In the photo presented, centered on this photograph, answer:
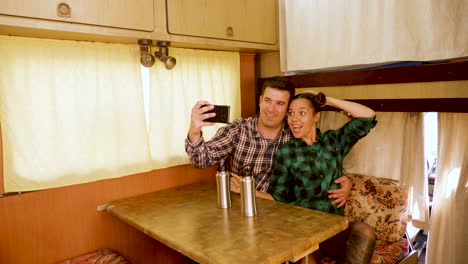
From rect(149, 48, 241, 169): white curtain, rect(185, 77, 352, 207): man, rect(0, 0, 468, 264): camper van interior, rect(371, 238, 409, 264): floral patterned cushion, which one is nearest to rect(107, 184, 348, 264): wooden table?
rect(0, 0, 468, 264): camper van interior

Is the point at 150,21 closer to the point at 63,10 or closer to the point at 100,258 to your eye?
the point at 63,10

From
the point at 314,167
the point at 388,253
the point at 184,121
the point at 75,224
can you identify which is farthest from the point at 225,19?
the point at 388,253

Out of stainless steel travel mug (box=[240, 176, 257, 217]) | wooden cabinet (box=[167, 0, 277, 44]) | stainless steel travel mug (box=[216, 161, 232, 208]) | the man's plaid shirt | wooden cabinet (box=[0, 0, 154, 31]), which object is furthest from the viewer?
the man's plaid shirt

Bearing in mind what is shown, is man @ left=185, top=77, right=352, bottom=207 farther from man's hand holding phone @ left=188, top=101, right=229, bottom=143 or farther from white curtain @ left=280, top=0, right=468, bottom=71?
white curtain @ left=280, top=0, right=468, bottom=71

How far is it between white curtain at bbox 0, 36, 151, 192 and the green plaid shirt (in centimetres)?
91

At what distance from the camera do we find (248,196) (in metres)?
1.67

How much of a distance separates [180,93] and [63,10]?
963 millimetres

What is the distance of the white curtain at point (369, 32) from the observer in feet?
6.02

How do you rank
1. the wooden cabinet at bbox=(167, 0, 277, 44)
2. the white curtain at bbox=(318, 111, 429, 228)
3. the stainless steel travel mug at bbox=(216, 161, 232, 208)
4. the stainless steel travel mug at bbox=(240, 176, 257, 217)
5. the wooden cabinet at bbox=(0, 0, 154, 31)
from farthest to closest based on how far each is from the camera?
the white curtain at bbox=(318, 111, 429, 228), the wooden cabinet at bbox=(167, 0, 277, 44), the stainless steel travel mug at bbox=(216, 161, 232, 208), the stainless steel travel mug at bbox=(240, 176, 257, 217), the wooden cabinet at bbox=(0, 0, 154, 31)

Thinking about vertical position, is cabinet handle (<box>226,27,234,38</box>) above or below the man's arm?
above

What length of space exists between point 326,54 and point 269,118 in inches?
24.7

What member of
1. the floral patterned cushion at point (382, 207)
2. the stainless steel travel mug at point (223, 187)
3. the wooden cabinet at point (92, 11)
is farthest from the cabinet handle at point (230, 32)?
the floral patterned cushion at point (382, 207)

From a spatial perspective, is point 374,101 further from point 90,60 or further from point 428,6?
point 90,60

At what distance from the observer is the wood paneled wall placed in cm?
183
